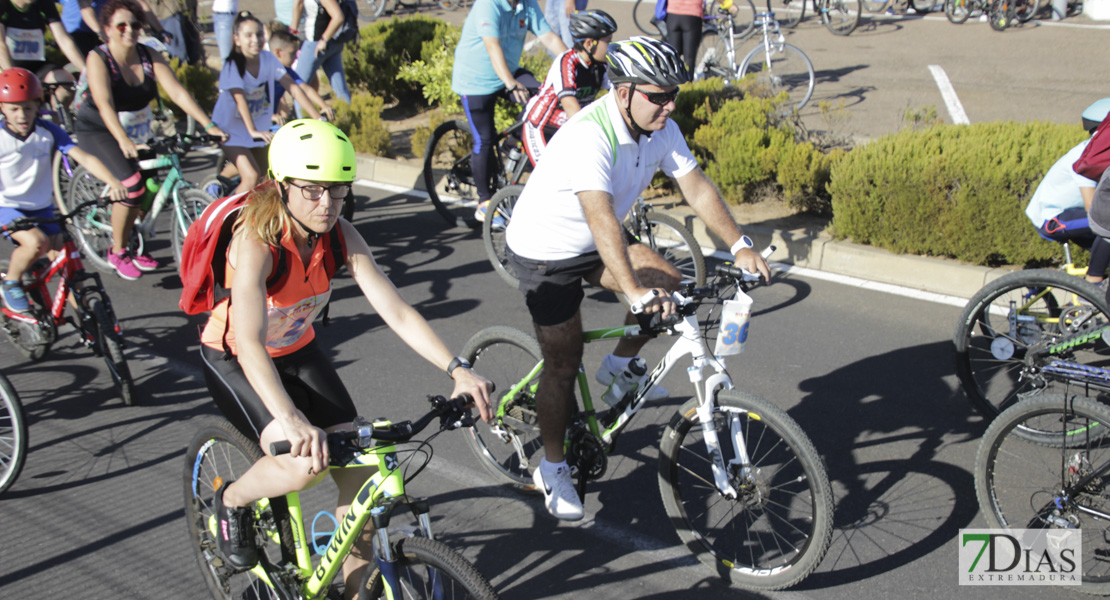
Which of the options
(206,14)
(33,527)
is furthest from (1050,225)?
(206,14)

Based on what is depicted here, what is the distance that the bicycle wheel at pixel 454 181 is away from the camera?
8531 mm

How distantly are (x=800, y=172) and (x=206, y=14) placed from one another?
61.0ft

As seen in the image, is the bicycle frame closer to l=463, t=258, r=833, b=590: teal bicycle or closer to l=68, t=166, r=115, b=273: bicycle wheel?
l=463, t=258, r=833, b=590: teal bicycle

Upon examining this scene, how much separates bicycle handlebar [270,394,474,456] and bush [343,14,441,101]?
1045 centimetres

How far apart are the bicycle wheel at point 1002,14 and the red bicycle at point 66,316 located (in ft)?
50.5

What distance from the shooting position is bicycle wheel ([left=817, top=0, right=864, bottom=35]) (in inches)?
642

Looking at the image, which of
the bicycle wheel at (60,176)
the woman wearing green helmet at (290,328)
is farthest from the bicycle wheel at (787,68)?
the woman wearing green helmet at (290,328)

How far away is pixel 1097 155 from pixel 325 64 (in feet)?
27.7

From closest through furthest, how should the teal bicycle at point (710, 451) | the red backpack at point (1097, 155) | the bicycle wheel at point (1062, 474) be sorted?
the teal bicycle at point (710, 451), the bicycle wheel at point (1062, 474), the red backpack at point (1097, 155)

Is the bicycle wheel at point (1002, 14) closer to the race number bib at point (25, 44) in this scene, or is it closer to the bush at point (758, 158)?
the bush at point (758, 158)

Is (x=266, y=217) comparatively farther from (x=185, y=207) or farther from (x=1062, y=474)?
(x=185, y=207)

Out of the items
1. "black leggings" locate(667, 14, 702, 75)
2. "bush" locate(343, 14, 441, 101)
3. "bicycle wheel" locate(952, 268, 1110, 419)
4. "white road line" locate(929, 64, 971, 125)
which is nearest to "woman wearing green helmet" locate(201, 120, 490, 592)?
"bicycle wheel" locate(952, 268, 1110, 419)

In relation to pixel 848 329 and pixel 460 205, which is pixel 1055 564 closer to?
pixel 848 329

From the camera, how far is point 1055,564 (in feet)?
11.9
